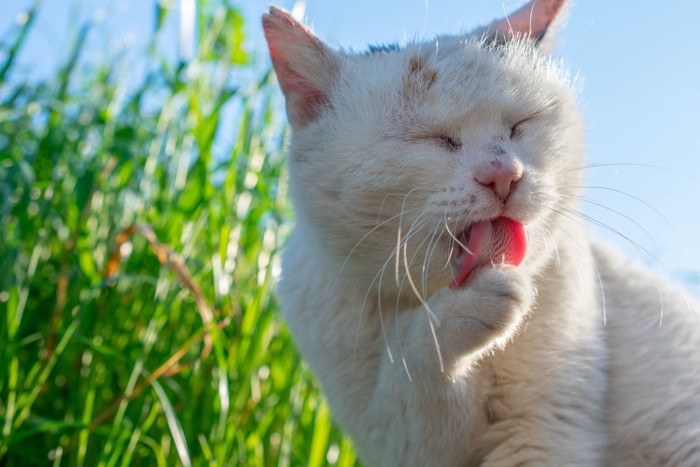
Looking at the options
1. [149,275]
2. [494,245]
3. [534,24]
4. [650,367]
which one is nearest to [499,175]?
[494,245]

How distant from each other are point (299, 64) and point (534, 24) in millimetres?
371

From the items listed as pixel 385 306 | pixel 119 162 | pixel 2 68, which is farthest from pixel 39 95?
pixel 385 306

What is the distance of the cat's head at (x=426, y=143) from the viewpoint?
91 cm

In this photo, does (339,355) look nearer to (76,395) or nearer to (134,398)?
(134,398)

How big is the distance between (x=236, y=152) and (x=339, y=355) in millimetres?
959

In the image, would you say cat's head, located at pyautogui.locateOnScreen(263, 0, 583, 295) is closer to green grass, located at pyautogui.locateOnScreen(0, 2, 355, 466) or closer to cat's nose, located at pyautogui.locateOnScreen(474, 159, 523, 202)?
cat's nose, located at pyautogui.locateOnScreen(474, 159, 523, 202)

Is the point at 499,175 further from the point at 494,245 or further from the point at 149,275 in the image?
the point at 149,275

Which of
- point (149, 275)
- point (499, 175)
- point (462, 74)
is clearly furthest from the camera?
point (149, 275)

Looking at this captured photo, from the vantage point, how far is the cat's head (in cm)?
91

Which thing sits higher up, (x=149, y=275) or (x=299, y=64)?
(x=299, y=64)

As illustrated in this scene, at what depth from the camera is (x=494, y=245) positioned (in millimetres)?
926

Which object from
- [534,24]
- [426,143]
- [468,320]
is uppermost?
[534,24]

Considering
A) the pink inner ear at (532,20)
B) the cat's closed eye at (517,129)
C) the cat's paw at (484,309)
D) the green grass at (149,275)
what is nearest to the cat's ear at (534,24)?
the pink inner ear at (532,20)

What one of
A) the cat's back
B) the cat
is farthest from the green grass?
the cat's back
